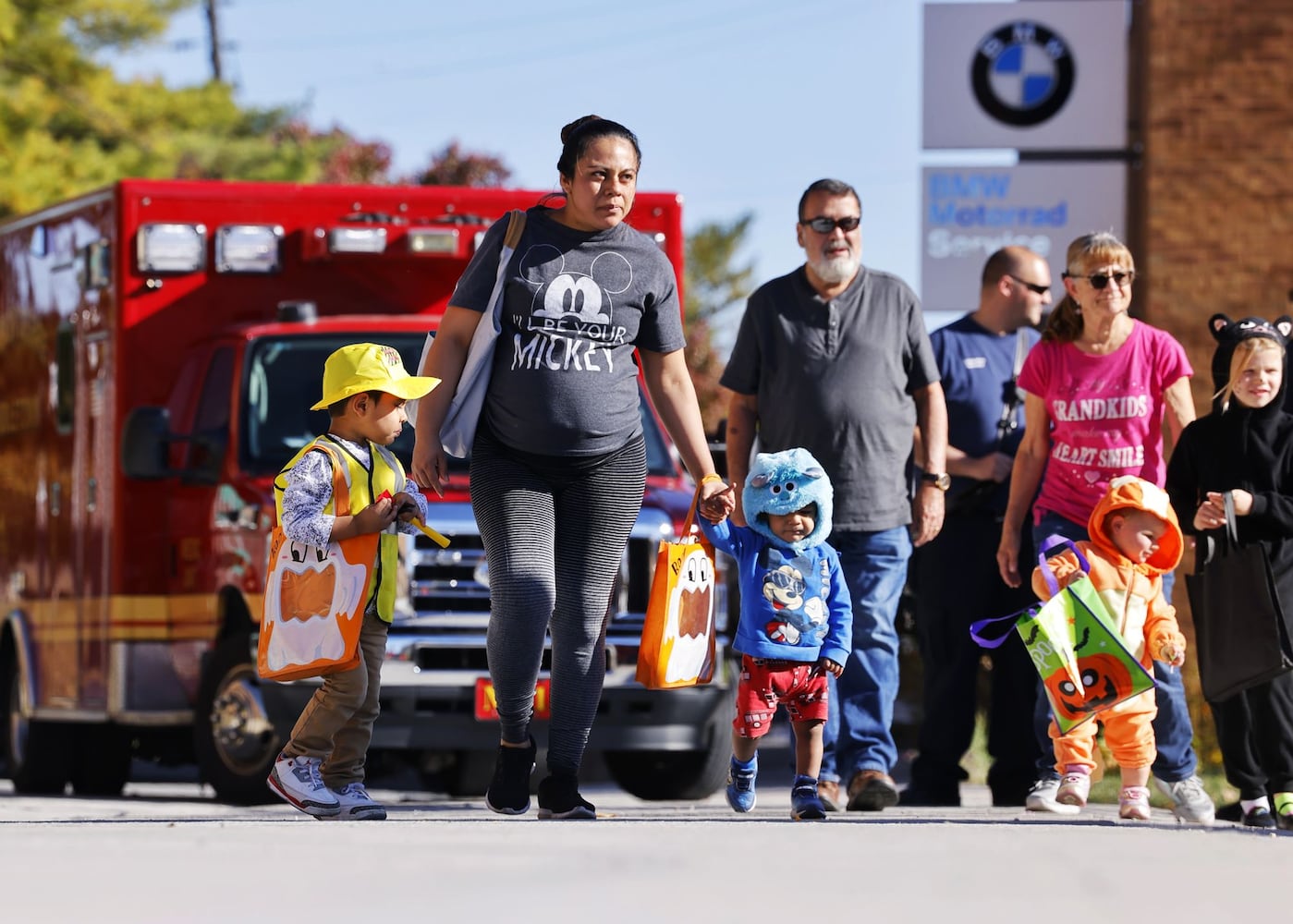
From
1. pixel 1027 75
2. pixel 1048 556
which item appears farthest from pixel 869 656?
pixel 1027 75

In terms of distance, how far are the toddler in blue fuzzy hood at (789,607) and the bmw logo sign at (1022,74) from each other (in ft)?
25.8

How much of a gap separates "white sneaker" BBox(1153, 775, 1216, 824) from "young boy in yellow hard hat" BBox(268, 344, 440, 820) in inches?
101

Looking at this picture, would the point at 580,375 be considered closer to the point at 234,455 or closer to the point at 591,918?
the point at 591,918

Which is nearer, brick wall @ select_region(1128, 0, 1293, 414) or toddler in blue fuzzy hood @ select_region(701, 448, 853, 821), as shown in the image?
A: toddler in blue fuzzy hood @ select_region(701, 448, 853, 821)

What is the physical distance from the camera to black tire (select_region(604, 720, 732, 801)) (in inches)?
430

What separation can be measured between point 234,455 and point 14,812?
71.4 inches

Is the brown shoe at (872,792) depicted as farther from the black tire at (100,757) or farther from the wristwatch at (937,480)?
the black tire at (100,757)

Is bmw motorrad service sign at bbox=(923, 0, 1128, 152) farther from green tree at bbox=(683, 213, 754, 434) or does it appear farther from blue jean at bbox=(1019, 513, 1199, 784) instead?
green tree at bbox=(683, 213, 754, 434)

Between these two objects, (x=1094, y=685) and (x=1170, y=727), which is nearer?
(x=1094, y=685)

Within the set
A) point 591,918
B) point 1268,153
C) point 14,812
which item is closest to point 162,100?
point 1268,153

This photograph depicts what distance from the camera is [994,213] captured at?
15273 millimetres

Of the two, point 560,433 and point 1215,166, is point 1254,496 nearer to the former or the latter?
point 560,433

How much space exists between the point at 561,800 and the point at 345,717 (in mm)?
727

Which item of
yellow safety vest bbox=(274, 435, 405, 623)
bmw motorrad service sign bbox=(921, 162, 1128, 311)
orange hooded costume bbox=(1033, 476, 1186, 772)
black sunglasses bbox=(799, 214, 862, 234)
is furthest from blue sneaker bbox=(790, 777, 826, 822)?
bmw motorrad service sign bbox=(921, 162, 1128, 311)
